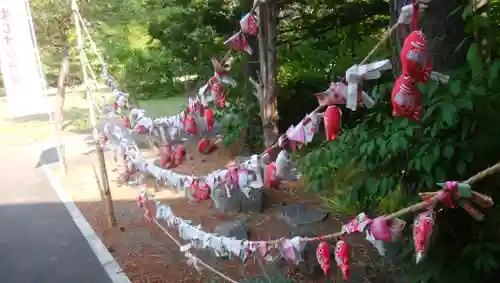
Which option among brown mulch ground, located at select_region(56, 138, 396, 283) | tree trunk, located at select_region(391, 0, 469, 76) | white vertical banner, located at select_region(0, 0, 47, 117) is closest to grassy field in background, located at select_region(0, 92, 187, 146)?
white vertical banner, located at select_region(0, 0, 47, 117)

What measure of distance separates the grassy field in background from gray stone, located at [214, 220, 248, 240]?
584 centimetres

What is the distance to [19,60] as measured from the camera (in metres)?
7.21

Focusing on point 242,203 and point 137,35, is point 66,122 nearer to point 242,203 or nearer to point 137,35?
point 137,35

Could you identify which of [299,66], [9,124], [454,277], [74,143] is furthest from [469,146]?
[9,124]

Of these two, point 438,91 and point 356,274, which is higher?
point 438,91

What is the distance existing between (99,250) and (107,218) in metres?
0.92

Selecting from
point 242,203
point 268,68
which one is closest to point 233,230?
point 242,203

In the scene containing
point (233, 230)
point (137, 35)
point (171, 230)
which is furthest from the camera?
point (137, 35)

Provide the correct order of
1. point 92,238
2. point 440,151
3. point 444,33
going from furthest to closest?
point 92,238
point 444,33
point 440,151

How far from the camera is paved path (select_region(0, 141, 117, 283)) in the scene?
4.80 m

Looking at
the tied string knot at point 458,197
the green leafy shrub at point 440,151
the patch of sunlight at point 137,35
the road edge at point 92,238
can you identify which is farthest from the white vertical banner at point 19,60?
the tied string knot at point 458,197

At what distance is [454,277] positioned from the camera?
9.37 ft

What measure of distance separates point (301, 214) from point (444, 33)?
2.84 meters

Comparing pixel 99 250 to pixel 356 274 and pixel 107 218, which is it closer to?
pixel 107 218
